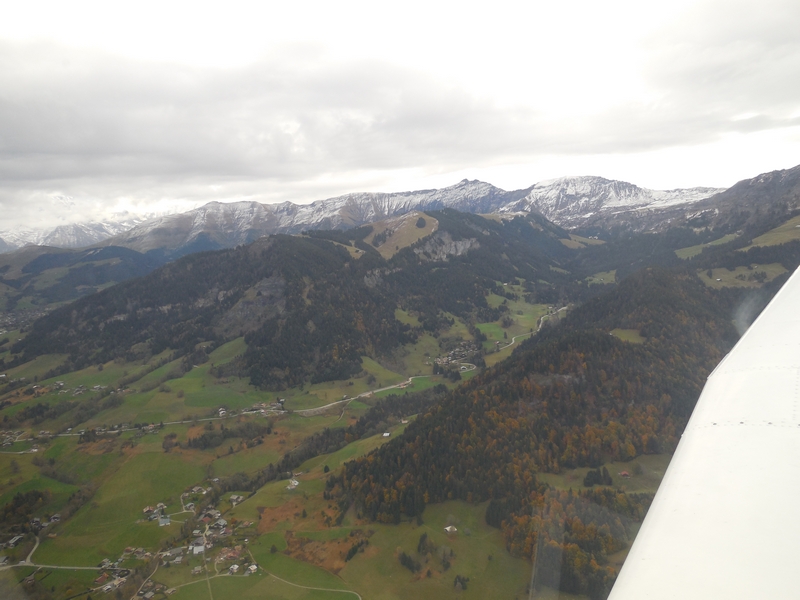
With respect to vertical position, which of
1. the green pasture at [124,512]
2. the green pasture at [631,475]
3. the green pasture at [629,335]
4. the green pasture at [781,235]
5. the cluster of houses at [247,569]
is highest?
the green pasture at [781,235]

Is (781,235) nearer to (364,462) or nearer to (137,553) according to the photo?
(364,462)

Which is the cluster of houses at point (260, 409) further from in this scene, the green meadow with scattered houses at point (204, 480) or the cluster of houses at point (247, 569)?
the cluster of houses at point (247, 569)

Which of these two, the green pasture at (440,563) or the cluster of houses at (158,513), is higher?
the green pasture at (440,563)

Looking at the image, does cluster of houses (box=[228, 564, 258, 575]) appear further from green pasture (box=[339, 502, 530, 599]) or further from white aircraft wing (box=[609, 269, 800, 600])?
white aircraft wing (box=[609, 269, 800, 600])

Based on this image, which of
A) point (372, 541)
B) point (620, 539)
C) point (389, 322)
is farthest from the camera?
point (389, 322)

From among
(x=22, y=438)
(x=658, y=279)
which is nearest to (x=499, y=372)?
(x=658, y=279)

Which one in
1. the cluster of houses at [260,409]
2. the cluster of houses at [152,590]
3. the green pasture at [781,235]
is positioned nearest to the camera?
the cluster of houses at [152,590]

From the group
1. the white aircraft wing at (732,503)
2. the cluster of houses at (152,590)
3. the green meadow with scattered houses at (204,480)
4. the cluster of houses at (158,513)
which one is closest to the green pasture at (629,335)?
the green meadow with scattered houses at (204,480)

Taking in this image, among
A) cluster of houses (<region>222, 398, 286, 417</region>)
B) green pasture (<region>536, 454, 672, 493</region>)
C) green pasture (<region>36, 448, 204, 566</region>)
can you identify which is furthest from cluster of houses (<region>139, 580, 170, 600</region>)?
cluster of houses (<region>222, 398, 286, 417</region>)

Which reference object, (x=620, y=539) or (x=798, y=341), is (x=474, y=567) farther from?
(x=798, y=341)
